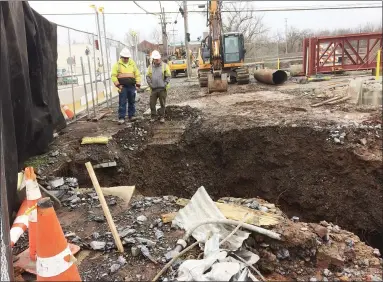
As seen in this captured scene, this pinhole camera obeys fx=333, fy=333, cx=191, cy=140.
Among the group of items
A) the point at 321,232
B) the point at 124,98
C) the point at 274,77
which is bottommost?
the point at 321,232

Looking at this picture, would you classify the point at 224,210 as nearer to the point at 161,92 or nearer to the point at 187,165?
the point at 187,165

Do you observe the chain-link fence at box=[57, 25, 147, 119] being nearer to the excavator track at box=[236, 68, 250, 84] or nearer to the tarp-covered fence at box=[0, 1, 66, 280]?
the tarp-covered fence at box=[0, 1, 66, 280]

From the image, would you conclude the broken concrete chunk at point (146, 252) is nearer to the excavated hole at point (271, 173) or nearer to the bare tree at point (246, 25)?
the excavated hole at point (271, 173)

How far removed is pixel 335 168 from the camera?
6.89 metres

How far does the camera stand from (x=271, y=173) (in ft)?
25.0

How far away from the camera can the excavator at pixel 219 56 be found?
574 inches

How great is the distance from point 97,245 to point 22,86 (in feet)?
7.38

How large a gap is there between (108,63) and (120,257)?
1096 cm

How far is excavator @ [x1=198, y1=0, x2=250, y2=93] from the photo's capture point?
14.6 metres

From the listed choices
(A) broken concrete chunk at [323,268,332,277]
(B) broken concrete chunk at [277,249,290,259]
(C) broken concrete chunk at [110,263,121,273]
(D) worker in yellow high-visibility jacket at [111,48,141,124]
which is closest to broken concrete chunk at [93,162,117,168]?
(D) worker in yellow high-visibility jacket at [111,48,141,124]

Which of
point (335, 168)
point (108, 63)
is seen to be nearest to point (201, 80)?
point (108, 63)

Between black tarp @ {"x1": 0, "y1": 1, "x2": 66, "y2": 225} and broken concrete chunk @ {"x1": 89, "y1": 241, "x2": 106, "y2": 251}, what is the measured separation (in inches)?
44.5

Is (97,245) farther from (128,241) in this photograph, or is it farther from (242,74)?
(242,74)

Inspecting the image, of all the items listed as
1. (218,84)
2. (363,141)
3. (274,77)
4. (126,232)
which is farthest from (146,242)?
(274,77)
